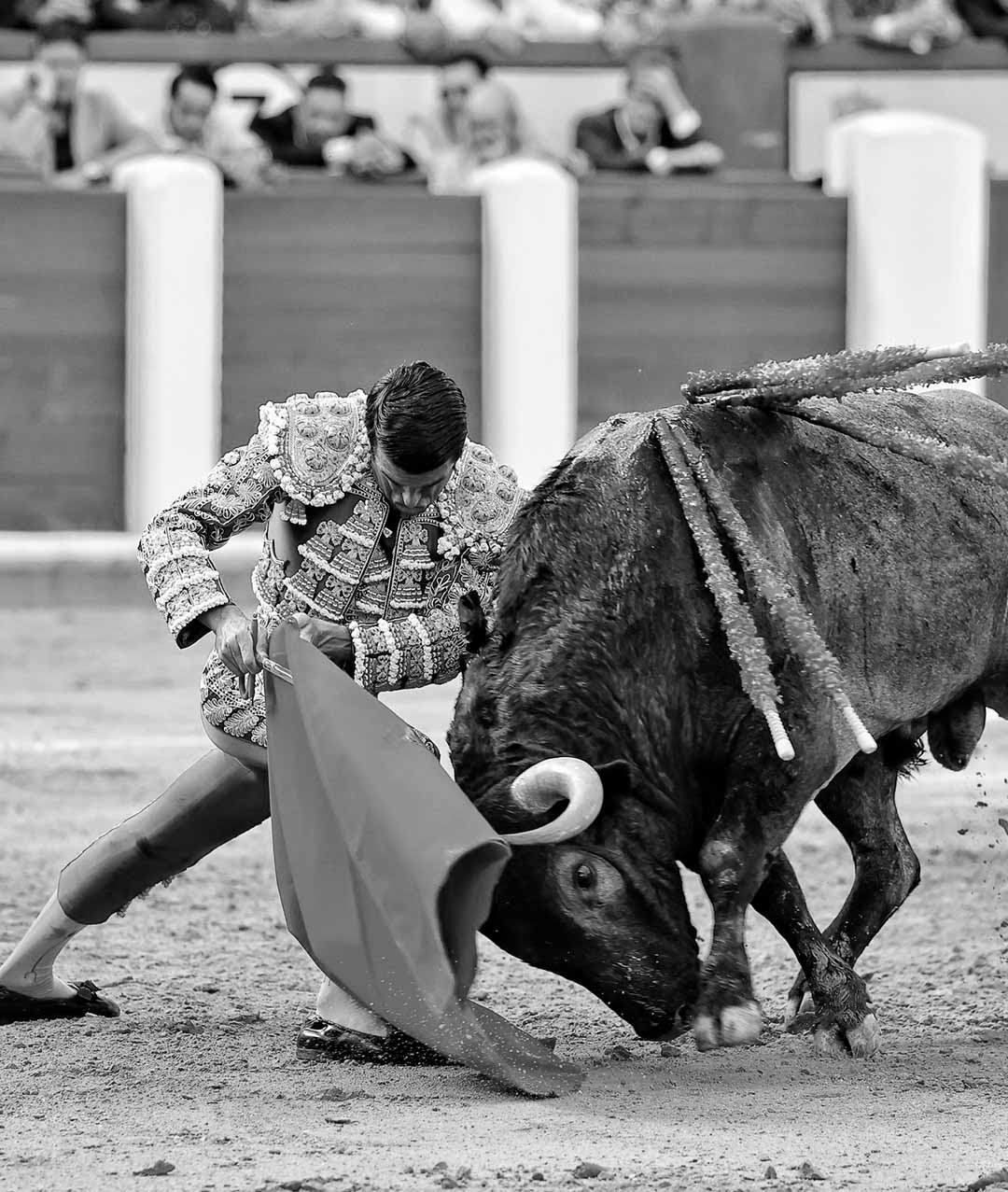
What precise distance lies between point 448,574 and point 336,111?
6197 mm

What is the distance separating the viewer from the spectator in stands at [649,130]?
933 centimetres

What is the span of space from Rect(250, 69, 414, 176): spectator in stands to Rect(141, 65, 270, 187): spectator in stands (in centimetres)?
9

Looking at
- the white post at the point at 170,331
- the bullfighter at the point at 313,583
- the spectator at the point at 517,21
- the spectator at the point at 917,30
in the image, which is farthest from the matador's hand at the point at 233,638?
the spectator at the point at 917,30

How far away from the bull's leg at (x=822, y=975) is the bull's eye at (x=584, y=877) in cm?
43

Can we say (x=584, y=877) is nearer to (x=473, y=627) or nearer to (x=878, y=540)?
(x=473, y=627)

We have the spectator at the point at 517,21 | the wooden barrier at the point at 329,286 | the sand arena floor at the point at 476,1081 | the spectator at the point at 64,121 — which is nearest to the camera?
the sand arena floor at the point at 476,1081

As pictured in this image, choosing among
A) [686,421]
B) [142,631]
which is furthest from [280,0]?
[686,421]

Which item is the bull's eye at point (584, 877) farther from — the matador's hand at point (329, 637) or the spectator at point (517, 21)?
the spectator at point (517, 21)

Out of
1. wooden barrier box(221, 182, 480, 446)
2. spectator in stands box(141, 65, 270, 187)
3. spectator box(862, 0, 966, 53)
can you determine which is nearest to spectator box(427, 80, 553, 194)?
wooden barrier box(221, 182, 480, 446)

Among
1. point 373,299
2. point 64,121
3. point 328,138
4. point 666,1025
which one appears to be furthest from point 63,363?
point 666,1025

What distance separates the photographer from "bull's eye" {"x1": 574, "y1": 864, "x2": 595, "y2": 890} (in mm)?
3107

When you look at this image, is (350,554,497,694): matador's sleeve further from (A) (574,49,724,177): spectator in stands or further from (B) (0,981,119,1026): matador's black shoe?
(A) (574,49,724,177): spectator in stands

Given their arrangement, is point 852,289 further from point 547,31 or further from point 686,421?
point 686,421

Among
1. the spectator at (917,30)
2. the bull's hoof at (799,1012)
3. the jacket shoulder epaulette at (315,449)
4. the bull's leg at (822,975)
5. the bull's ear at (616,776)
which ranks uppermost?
the spectator at (917,30)
